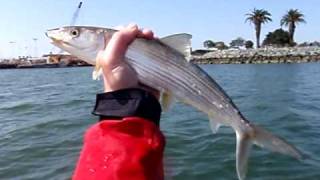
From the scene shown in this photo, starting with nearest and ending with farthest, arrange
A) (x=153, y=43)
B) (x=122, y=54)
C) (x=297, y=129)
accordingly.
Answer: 1. (x=122, y=54)
2. (x=153, y=43)
3. (x=297, y=129)

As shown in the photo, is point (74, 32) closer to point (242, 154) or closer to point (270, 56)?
point (242, 154)

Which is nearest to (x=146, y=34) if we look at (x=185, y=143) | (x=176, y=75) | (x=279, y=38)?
(x=176, y=75)

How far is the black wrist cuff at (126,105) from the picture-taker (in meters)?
2.08

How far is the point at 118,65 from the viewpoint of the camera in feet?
7.41

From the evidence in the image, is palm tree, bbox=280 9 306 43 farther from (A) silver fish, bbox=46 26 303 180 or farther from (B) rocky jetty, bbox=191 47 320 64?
(A) silver fish, bbox=46 26 303 180

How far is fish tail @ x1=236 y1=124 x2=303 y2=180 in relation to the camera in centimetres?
272

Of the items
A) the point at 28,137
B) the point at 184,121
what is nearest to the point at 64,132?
the point at 28,137

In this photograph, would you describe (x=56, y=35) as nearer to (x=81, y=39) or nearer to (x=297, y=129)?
(x=81, y=39)

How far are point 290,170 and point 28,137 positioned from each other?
716 cm

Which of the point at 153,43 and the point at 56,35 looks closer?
the point at 153,43

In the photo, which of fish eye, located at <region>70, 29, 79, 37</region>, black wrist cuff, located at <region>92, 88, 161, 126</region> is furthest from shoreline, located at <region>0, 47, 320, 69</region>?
black wrist cuff, located at <region>92, 88, 161, 126</region>

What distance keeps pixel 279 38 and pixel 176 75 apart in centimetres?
10975

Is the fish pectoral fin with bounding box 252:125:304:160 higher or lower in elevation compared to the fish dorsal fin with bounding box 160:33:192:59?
lower

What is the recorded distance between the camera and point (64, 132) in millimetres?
12555
